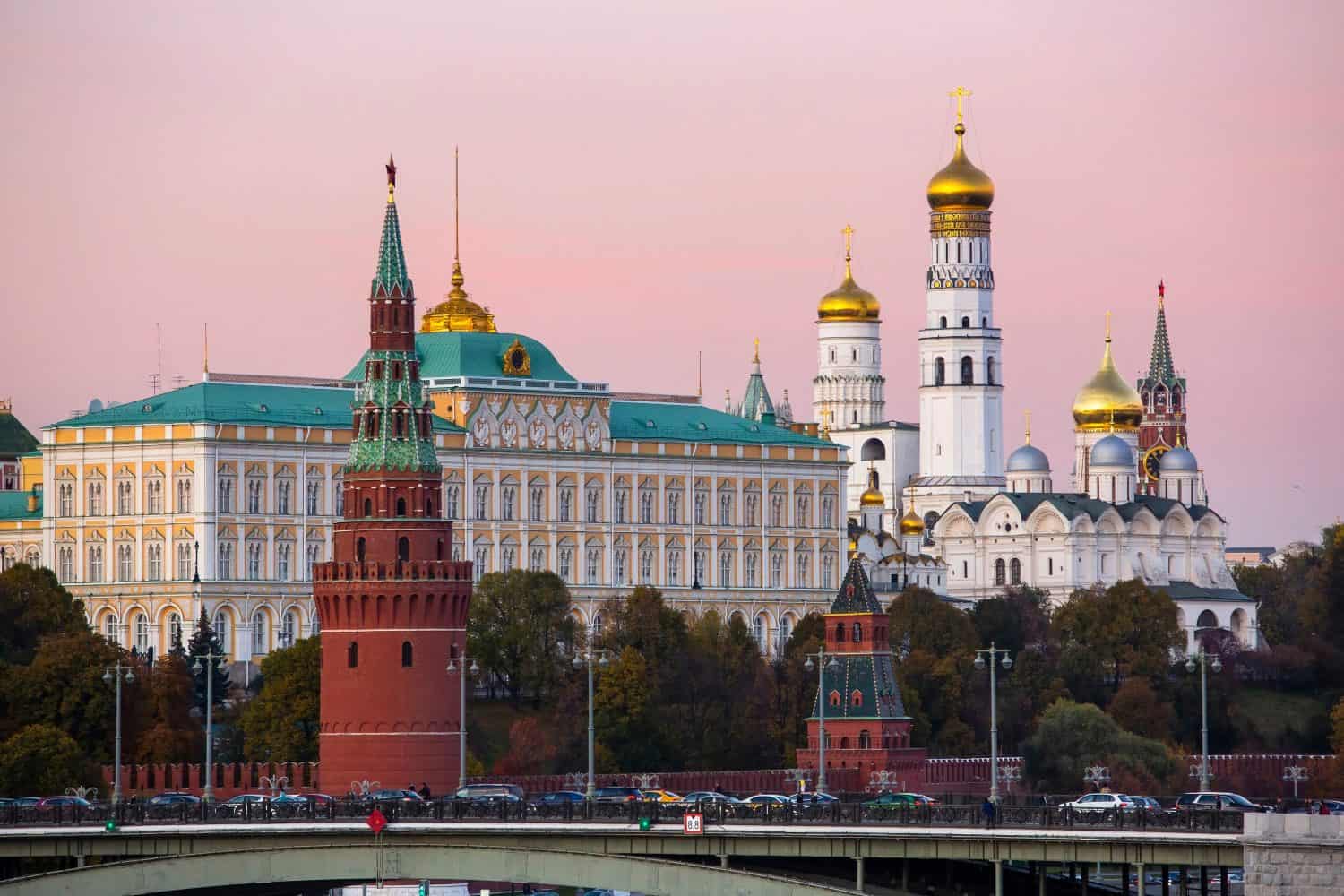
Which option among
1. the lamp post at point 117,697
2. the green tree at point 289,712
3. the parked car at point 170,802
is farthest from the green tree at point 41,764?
the parked car at point 170,802

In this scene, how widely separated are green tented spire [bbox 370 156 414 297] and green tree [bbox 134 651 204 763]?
61.6 feet

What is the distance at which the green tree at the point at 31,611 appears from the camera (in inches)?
7559

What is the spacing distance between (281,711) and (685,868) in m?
62.6

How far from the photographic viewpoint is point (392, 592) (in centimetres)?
17325

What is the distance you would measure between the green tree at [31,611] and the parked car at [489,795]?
35786 millimetres

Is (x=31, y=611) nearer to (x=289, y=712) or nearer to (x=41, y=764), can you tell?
(x=289, y=712)

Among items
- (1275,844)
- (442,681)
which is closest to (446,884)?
(442,681)

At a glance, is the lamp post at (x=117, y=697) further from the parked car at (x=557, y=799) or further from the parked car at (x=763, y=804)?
the parked car at (x=763, y=804)

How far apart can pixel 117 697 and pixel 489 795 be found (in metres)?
19.0

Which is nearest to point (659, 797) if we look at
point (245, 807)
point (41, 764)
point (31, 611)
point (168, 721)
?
point (245, 807)

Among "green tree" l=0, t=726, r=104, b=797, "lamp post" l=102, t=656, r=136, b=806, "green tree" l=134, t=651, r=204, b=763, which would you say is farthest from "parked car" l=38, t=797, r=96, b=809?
"green tree" l=134, t=651, r=204, b=763

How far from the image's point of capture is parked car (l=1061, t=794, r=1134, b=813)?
125000mm

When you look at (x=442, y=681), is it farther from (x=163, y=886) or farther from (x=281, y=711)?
(x=163, y=886)

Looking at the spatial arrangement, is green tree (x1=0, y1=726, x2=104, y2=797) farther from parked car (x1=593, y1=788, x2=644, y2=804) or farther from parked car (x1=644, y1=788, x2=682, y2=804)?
parked car (x1=644, y1=788, x2=682, y2=804)
